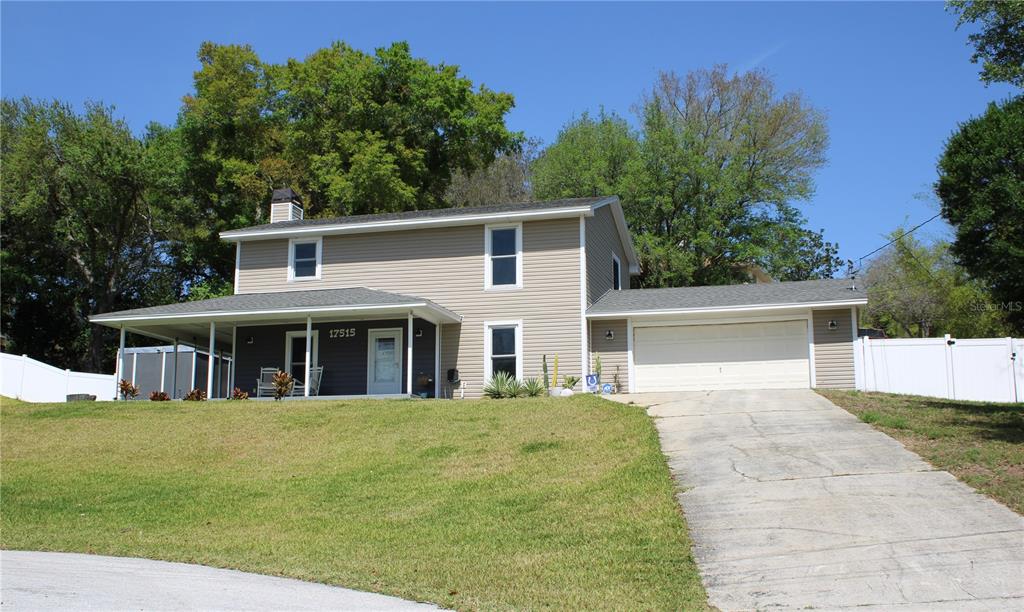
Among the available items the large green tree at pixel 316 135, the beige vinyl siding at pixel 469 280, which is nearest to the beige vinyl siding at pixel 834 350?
the beige vinyl siding at pixel 469 280

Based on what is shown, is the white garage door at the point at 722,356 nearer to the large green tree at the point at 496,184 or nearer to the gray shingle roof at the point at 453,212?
the gray shingle roof at the point at 453,212

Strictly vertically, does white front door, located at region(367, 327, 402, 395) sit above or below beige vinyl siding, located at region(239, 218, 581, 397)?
below

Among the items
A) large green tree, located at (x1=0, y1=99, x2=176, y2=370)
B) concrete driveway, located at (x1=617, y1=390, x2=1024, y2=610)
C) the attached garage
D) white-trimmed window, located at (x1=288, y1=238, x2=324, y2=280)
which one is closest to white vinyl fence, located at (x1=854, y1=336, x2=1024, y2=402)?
the attached garage

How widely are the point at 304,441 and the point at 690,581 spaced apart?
9411 mm

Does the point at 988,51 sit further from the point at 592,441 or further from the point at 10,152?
the point at 10,152

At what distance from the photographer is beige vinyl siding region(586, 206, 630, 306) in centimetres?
2177

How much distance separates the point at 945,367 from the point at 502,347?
32.9 ft

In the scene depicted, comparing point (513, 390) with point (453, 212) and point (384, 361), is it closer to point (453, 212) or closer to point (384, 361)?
point (384, 361)

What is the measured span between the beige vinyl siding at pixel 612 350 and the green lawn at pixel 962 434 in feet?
16.5

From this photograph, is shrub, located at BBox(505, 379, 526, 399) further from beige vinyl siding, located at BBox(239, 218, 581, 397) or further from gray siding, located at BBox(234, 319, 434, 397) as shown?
gray siding, located at BBox(234, 319, 434, 397)

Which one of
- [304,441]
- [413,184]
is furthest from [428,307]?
[413,184]

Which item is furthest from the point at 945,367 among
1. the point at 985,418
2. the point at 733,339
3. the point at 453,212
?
the point at 453,212

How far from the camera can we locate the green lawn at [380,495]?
8023 millimetres

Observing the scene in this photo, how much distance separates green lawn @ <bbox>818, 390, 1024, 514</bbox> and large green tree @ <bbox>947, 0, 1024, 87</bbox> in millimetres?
5690
